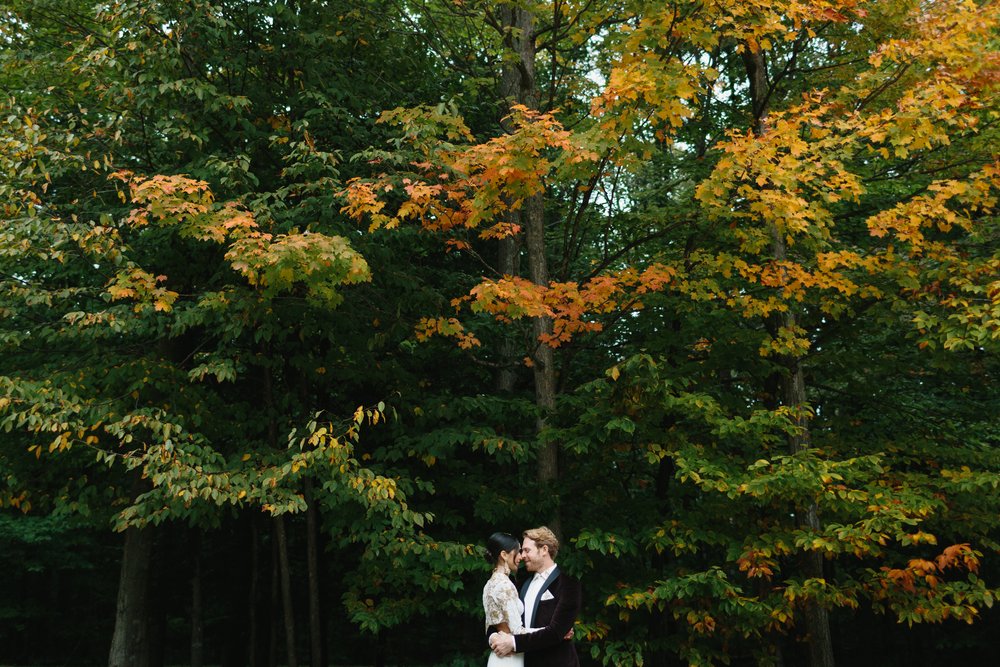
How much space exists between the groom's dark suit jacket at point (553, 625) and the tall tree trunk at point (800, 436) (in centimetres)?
563

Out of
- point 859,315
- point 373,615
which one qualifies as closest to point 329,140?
point 373,615

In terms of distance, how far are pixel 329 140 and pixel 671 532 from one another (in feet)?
21.0

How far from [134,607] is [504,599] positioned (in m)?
9.22

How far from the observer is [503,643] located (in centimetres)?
495

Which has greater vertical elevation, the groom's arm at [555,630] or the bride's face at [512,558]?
the bride's face at [512,558]

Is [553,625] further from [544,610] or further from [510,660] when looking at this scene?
[510,660]

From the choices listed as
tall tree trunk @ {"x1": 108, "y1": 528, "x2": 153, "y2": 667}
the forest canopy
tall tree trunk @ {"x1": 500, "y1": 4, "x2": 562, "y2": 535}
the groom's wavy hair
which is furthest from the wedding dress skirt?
tall tree trunk @ {"x1": 108, "y1": 528, "x2": 153, "y2": 667}

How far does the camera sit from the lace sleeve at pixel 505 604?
5.06 metres

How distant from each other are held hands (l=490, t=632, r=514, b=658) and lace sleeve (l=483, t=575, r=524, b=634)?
0.35 ft

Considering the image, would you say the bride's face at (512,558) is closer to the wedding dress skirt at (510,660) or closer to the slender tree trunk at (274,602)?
the wedding dress skirt at (510,660)

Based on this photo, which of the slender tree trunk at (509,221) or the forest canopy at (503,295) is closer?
the forest canopy at (503,295)

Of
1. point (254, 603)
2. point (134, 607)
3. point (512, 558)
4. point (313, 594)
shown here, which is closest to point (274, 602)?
point (254, 603)

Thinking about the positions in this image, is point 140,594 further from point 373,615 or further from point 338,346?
point 338,346

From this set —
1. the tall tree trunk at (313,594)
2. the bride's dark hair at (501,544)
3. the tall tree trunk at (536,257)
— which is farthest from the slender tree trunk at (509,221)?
the bride's dark hair at (501,544)
